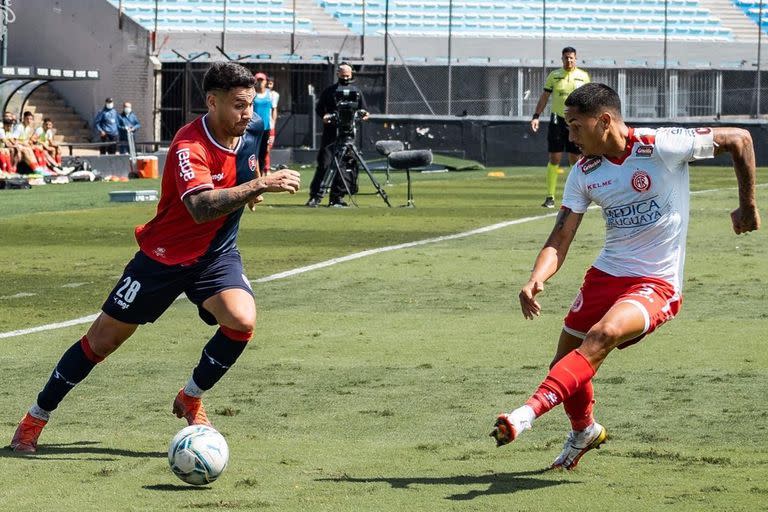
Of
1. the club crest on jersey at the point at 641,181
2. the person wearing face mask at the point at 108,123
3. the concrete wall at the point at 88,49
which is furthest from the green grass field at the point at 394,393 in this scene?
the concrete wall at the point at 88,49

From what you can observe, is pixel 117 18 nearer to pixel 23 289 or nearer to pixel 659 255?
pixel 23 289

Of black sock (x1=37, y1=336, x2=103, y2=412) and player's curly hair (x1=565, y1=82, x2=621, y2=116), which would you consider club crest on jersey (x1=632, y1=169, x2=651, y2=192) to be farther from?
black sock (x1=37, y1=336, x2=103, y2=412)

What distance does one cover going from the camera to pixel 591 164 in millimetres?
6043

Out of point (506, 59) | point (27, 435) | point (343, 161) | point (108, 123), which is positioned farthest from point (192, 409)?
point (506, 59)

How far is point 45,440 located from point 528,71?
31.2 meters

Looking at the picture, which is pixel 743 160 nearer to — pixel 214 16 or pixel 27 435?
pixel 27 435

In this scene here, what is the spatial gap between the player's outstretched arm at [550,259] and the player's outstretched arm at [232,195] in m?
1.09

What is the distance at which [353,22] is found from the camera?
40875mm

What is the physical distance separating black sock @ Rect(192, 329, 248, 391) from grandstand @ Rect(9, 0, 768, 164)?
2932 centimetres

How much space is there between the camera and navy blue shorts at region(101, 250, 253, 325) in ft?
21.1

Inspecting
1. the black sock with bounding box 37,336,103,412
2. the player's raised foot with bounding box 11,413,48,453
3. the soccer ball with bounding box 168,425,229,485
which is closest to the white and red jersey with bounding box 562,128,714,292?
the soccer ball with bounding box 168,425,229,485

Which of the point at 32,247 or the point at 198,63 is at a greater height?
the point at 198,63

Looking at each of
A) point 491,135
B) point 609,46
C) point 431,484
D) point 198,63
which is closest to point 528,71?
point 491,135

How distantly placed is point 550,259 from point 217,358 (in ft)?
5.35
